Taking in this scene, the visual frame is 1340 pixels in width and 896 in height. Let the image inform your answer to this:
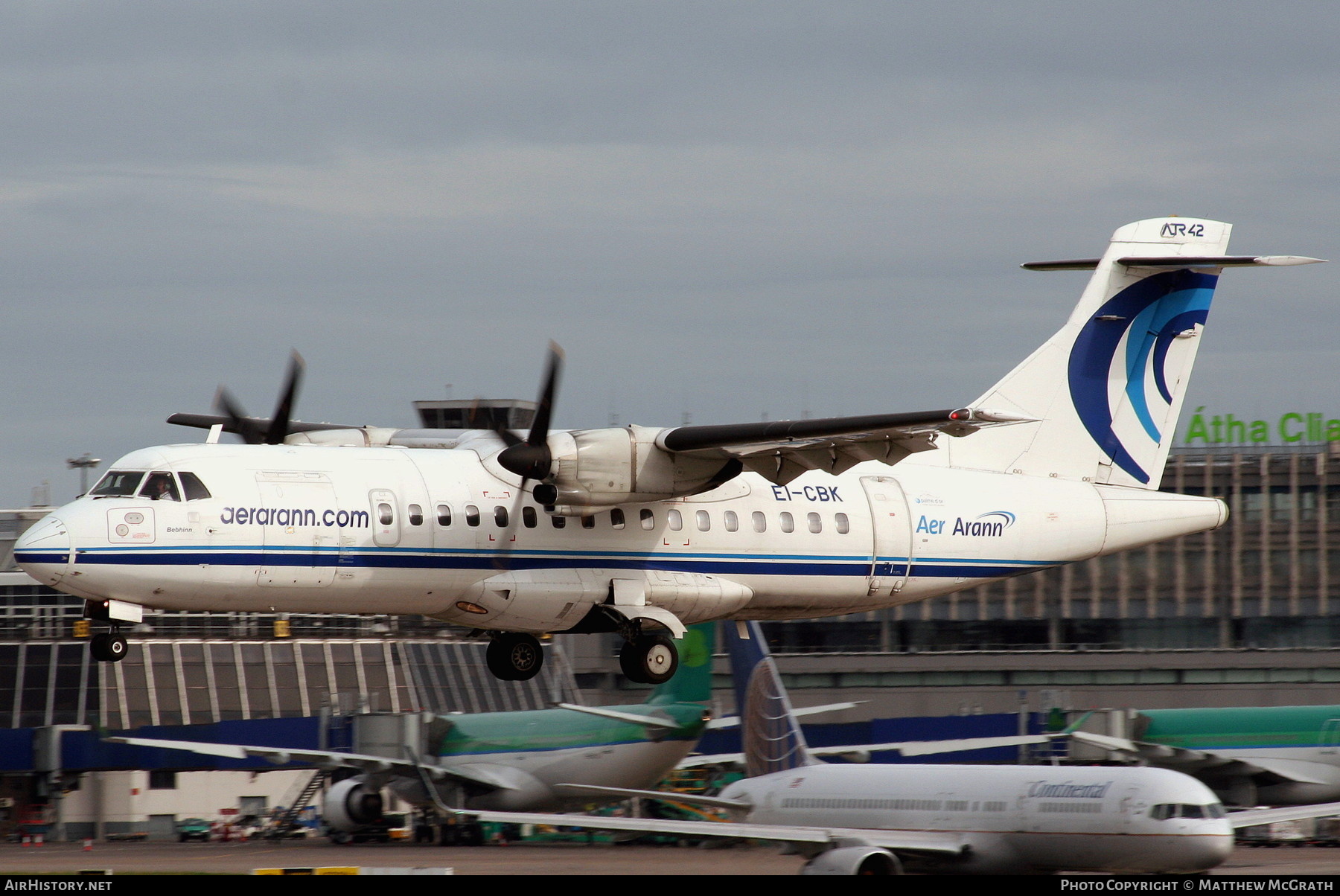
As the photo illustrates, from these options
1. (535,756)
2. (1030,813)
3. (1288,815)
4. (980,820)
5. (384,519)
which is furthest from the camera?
(535,756)

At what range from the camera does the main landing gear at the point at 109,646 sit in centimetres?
2050

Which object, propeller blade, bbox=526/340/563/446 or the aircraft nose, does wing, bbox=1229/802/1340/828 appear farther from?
the aircraft nose

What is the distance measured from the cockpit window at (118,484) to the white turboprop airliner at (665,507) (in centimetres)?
4

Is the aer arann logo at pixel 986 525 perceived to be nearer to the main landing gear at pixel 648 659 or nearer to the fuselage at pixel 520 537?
the fuselage at pixel 520 537

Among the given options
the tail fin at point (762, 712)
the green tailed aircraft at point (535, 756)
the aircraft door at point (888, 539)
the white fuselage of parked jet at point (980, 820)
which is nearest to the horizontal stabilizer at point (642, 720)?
the green tailed aircraft at point (535, 756)

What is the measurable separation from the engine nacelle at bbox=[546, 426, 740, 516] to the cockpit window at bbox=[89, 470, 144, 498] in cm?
519

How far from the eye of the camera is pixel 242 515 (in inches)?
810

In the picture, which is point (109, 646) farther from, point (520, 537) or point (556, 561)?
point (556, 561)

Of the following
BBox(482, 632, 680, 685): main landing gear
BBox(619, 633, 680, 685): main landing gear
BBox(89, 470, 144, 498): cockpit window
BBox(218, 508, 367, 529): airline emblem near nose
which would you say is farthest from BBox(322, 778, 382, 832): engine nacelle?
BBox(89, 470, 144, 498): cockpit window

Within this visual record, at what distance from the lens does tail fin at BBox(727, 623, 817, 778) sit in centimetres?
2691

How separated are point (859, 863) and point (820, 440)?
6.00 meters

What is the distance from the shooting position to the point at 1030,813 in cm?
2264

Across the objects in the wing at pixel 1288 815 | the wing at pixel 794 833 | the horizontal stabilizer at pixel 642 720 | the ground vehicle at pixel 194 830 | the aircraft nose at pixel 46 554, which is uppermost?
the aircraft nose at pixel 46 554

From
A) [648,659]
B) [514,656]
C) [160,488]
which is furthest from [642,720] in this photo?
[160,488]
